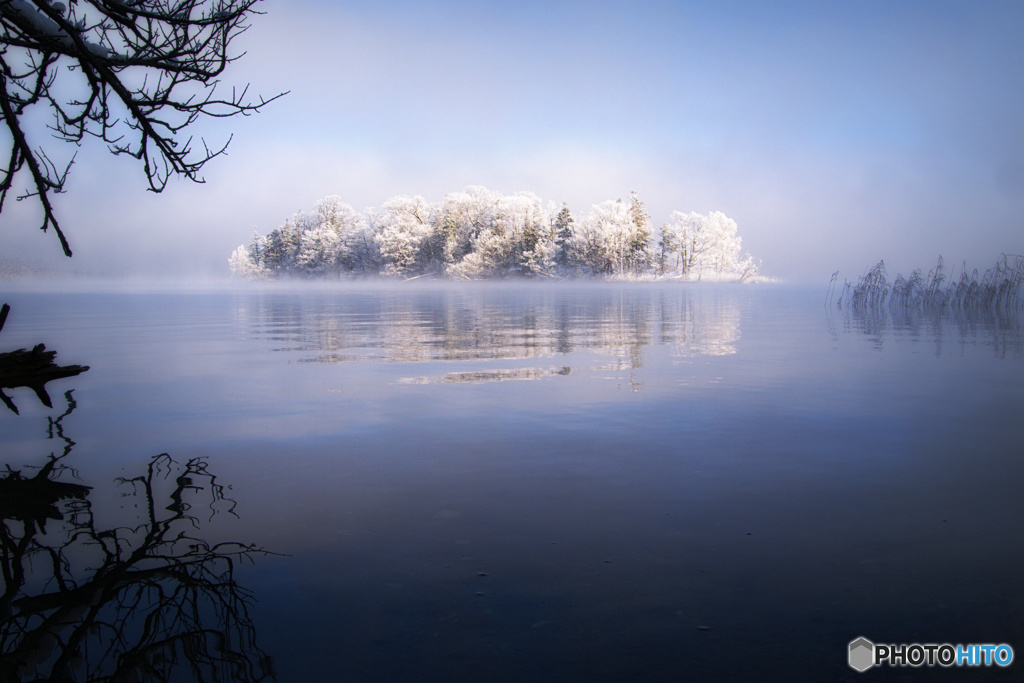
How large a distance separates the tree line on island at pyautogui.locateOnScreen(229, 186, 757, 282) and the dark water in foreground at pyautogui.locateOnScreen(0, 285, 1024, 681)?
95.0 metres

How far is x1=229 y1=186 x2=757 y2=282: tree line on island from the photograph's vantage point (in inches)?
4149

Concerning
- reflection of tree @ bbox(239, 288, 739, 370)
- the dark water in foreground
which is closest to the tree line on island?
reflection of tree @ bbox(239, 288, 739, 370)

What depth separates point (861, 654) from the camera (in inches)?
142

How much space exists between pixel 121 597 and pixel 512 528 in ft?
8.19

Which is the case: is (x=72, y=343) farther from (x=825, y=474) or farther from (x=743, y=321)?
(x=743, y=321)

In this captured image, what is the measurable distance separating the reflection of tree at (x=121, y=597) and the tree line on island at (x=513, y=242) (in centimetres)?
9976

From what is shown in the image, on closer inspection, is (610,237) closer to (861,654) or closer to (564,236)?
(564,236)

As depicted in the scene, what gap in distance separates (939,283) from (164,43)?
31.5m

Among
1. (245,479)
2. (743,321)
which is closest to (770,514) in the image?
(245,479)

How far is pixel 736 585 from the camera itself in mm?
4266

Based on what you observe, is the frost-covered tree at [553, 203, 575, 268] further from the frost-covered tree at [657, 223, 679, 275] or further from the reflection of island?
the reflection of island

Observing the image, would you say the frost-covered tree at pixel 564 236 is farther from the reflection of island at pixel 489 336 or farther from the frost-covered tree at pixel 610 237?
the reflection of island at pixel 489 336

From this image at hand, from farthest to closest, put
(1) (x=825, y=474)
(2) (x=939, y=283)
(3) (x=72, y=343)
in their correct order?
(2) (x=939, y=283) → (3) (x=72, y=343) → (1) (x=825, y=474)

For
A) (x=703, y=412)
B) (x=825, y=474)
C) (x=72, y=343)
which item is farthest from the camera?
(x=72, y=343)
